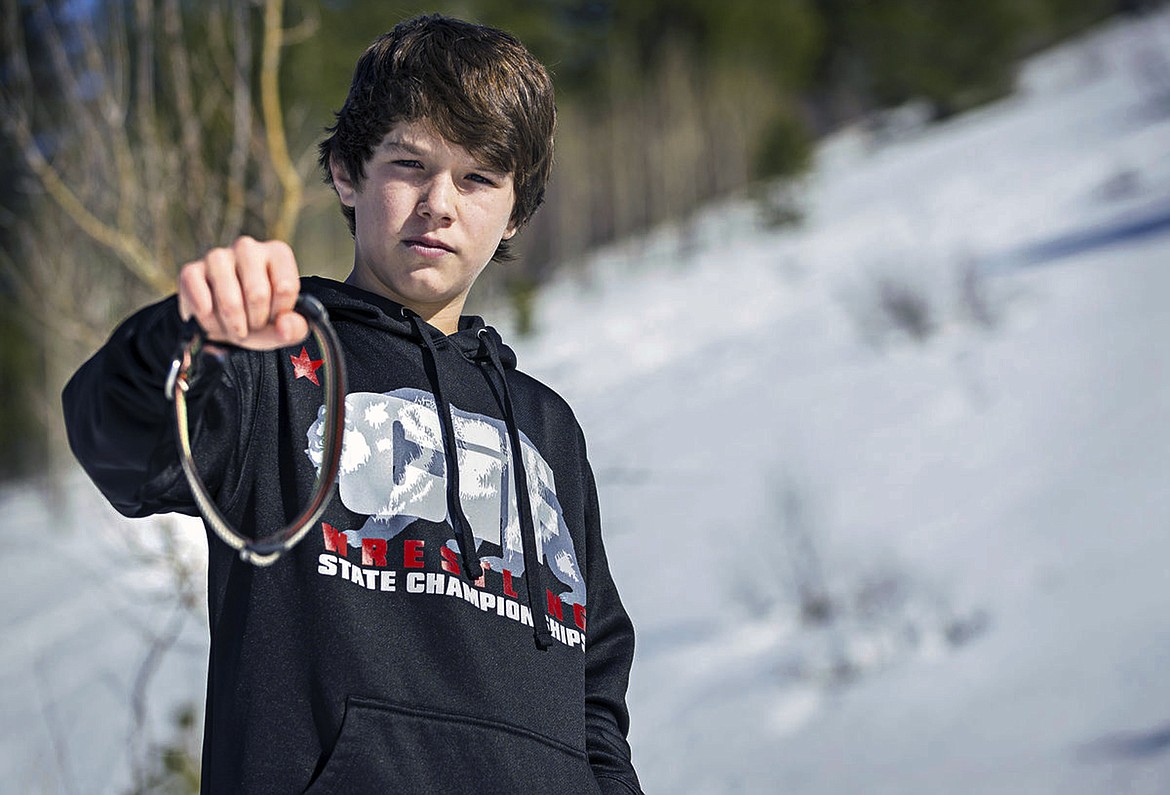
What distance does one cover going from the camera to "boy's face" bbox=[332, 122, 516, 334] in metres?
1.34

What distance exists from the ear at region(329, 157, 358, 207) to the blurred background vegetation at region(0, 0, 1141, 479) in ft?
1.75

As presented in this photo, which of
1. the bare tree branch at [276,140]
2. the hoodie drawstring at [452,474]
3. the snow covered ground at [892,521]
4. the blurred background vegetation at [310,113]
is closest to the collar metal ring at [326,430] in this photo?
the hoodie drawstring at [452,474]

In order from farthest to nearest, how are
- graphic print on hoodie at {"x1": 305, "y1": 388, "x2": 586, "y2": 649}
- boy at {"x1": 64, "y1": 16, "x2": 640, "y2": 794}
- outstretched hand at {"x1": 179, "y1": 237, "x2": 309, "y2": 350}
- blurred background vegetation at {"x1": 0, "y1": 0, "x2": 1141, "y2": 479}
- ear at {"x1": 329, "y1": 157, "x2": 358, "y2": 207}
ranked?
1. blurred background vegetation at {"x1": 0, "y1": 0, "x2": 1141, "y2": 479}
2. ear at {"x1": 329, "y1": 157, "x2": 358, "y2": 207}
3. graphic print on hoodie at {"x1": 305, "y1": 388, "x2": 586, "y2": 649}
4. boy at {"x1": 64, "y1": 16, "x2": 640, "y2": 794}
5. outstretched hand at {"x1": 179, "y1": 237, "x2": 309, "y2": 350}

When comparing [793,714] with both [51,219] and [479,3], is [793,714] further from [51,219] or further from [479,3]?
[479,3]

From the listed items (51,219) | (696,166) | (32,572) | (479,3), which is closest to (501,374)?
(51,219)

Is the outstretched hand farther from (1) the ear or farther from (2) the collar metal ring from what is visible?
(1) the ear

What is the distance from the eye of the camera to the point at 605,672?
154 centimetres

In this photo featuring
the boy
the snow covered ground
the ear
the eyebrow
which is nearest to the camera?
the boy

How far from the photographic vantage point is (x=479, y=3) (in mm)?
18359

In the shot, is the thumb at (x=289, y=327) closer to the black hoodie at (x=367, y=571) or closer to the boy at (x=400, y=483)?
the boy at (x=400, y=483)

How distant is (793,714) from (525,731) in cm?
402

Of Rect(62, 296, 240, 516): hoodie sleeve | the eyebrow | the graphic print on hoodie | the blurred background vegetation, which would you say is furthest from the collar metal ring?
the blurred background vegetation

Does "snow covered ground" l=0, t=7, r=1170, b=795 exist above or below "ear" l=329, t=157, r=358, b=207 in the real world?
above

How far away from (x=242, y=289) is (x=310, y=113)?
9.46 m
